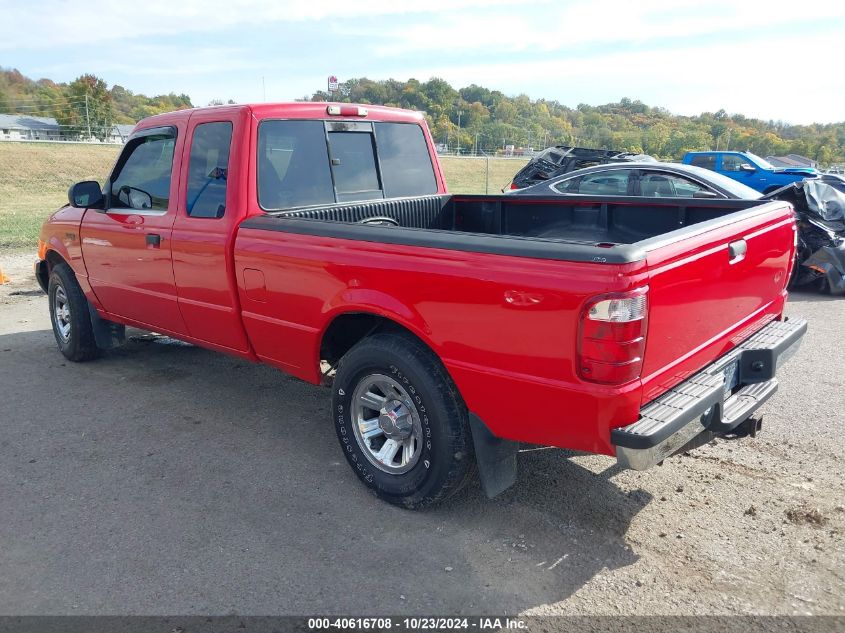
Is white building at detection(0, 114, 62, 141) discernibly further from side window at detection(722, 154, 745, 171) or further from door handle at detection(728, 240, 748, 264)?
door handle at detection(728, 240, 748, 264)

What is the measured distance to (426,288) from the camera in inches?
120

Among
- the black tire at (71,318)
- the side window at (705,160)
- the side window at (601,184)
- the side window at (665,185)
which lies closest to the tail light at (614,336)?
the black tire at (71,318)

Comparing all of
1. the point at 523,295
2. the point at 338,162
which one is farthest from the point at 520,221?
the point at 523,295

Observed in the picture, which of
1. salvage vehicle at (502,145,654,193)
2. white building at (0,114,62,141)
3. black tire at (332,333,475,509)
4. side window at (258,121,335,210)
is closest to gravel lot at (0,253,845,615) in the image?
black tire at (332,333,475,509)

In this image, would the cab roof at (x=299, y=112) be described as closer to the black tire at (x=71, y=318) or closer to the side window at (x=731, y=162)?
the black tire at (x=71, y=318)

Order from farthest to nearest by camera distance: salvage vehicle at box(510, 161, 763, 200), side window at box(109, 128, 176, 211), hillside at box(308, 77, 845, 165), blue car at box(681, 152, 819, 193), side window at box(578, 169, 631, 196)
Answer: hillside at box(308, 77, 845, 165), blue car at box(681, 152, 819, 193), side window at box(578, 169, 631, 196), salvage vehicle at box(510, 161, 763, 200), side window at box(109, 128, 176, 211)

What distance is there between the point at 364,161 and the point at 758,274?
2644 mm

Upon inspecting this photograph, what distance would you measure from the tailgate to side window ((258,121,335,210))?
7.83ft

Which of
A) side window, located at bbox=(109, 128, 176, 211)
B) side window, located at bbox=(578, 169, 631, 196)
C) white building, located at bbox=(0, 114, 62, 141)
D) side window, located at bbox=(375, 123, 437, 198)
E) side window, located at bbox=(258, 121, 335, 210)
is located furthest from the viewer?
white building, located at bbox=(0, 114, 62, 141)

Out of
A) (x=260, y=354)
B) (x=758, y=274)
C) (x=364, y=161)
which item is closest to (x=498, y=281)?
(x=758, y=274)

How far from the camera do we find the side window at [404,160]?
4848 mm

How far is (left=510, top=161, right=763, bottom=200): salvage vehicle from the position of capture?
8203 millimetres

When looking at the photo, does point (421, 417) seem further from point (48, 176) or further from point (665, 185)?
point (48, 176)

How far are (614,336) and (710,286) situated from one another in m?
0.80
